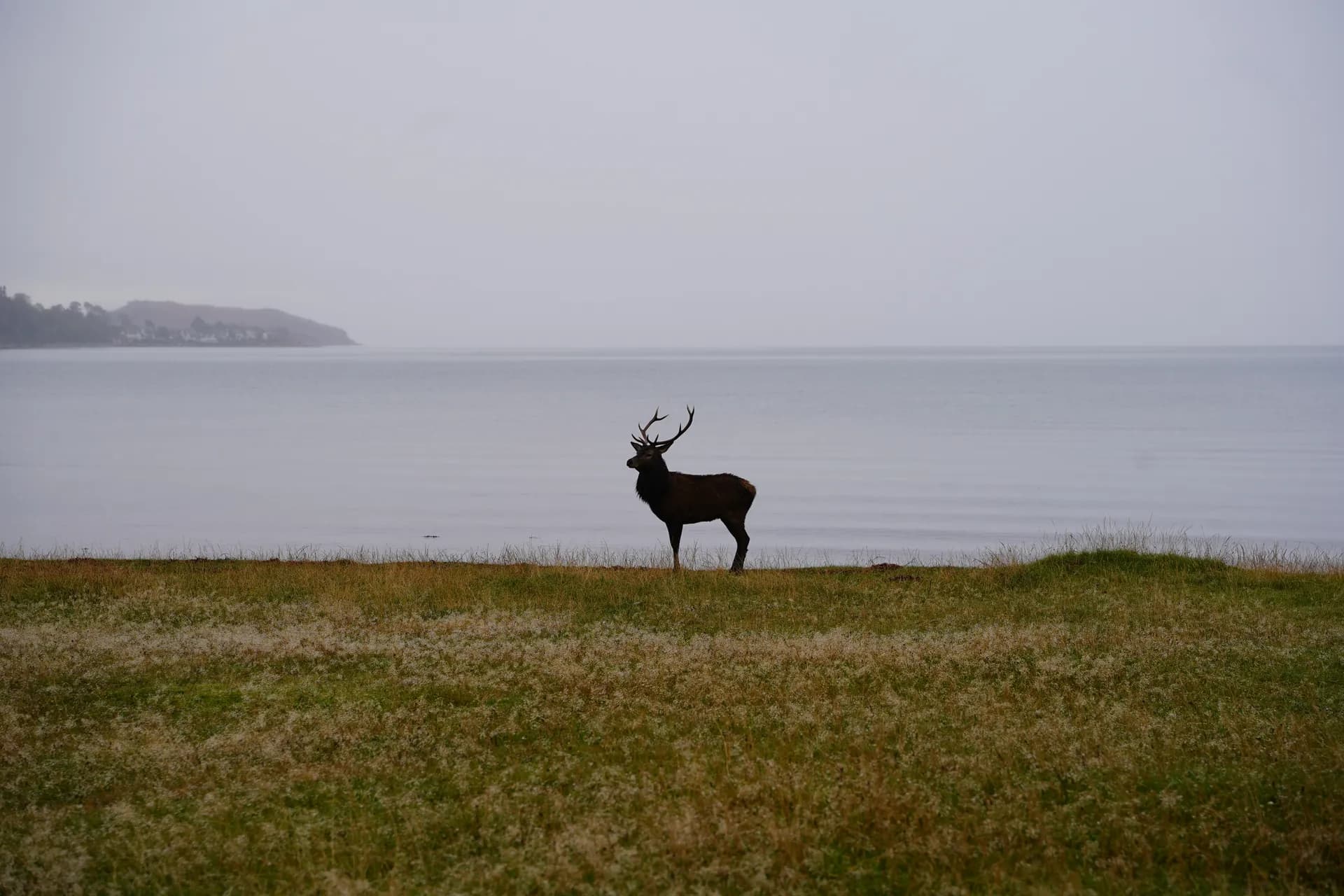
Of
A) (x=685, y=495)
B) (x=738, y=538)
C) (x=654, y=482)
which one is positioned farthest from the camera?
(x=738, y=538)

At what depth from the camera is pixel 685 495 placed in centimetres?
2344

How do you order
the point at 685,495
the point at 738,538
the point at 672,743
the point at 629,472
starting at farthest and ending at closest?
1. the point at 629,472
2. the point at 738,538
3. the point at 685,495
4. the point at 672,743

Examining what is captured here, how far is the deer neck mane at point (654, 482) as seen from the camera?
907 inches

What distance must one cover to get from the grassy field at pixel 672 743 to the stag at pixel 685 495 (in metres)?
3.70

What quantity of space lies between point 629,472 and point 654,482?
141 ft

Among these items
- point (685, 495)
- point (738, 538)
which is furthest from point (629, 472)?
point (685, 495)

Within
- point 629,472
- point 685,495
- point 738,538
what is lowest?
point 629,472

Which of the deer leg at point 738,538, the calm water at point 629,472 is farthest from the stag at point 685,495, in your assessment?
the calm water at point 629,472

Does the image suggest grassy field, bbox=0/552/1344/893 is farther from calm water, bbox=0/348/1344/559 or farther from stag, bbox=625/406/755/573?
calm water, bbox=0/348/1344/559

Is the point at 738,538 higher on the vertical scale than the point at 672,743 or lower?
higher

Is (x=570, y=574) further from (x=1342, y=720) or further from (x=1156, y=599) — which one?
(x=1342, y=720)

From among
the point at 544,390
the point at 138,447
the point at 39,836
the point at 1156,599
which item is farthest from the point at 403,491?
the point at 544,390

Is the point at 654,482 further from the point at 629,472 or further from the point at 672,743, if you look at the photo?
the point at 629,472

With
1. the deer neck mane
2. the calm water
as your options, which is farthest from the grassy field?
the calm water
